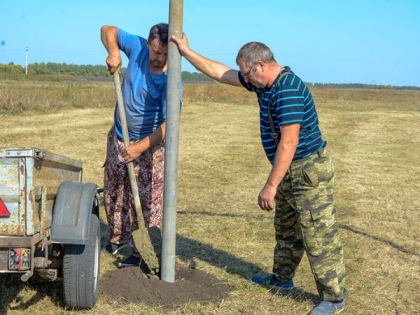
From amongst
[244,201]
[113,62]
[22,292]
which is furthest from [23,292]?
[244,201]

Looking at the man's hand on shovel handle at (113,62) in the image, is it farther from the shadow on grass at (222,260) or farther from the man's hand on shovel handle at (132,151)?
the shadow on grass at (222,260)

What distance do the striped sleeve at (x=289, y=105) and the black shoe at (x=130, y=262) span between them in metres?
2.08

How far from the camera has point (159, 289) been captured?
4.02m

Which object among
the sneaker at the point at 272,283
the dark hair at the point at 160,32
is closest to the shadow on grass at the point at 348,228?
the sneaker at the point at 272,283

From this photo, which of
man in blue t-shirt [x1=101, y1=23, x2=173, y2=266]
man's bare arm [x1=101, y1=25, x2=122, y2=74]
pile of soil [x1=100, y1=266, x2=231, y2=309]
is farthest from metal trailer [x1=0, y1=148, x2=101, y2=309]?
man's bare arm [x1=101, y1=25, x2=122, y2=74]

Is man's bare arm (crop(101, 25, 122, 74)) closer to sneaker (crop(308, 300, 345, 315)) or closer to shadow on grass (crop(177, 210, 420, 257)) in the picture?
sneaker (crop(308, 300, 345, 315))

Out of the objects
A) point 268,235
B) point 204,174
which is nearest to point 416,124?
point 204,174

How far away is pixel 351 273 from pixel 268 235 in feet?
4.44

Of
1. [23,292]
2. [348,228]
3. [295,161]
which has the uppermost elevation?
[295,161]

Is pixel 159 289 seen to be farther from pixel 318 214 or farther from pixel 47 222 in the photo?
pixel 318 214

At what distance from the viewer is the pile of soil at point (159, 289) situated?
393 centimetres

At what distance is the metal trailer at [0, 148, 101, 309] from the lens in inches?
110

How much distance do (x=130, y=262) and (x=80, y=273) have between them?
1336 millimetres

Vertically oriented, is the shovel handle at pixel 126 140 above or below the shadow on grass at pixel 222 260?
above
